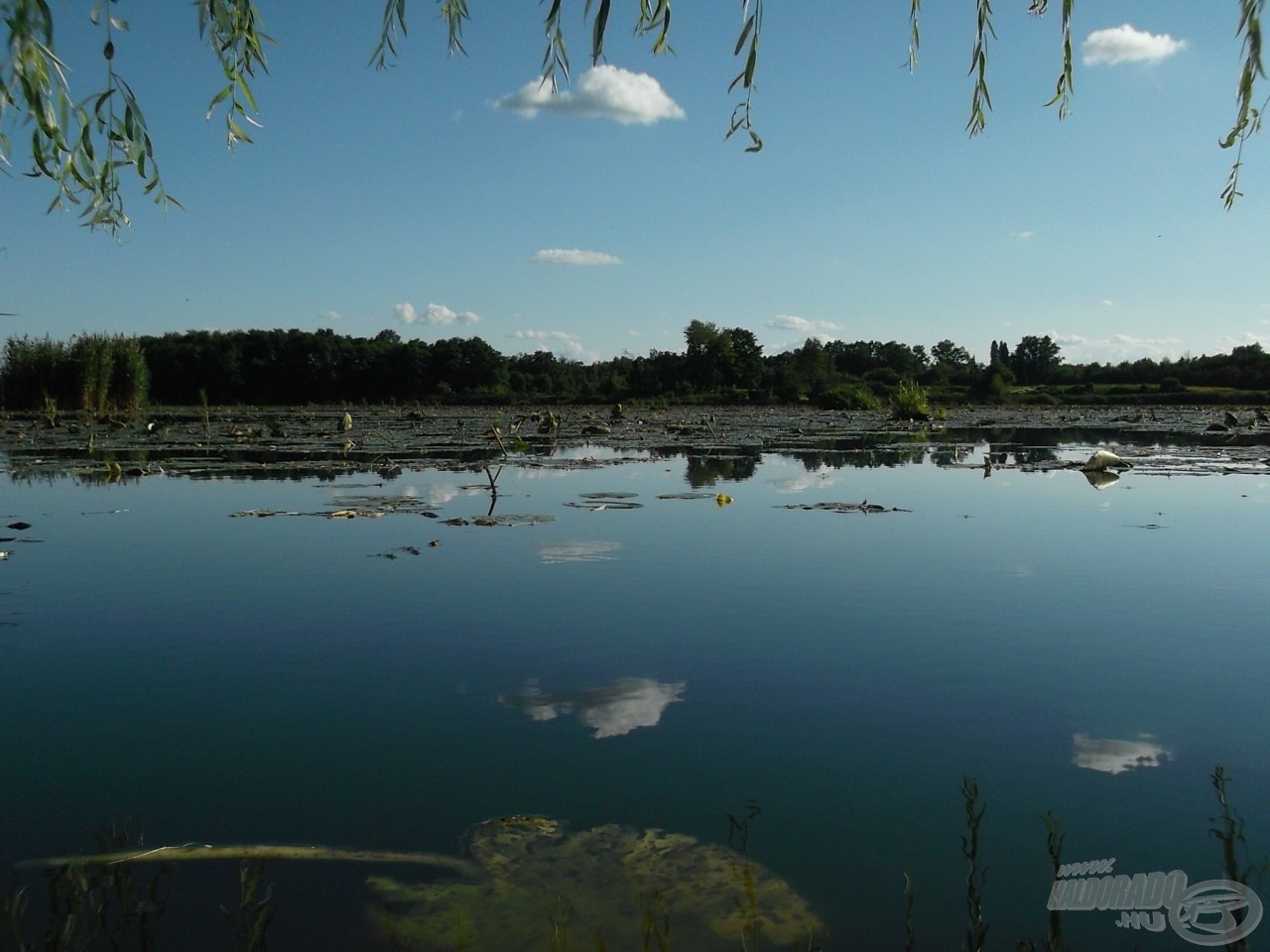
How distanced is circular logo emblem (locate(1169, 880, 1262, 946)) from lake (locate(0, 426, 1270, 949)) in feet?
0.14

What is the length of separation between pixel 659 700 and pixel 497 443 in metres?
13.2

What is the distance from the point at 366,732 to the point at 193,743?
1.46 feet

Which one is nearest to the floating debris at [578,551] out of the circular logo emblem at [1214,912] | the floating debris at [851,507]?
the floating debris at [851,507]

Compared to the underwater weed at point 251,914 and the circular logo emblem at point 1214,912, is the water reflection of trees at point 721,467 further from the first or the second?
the underwater weed at point 251,914

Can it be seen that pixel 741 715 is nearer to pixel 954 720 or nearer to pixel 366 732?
pixel 954 720

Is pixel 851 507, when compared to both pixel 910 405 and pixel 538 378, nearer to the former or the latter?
pixel 910 405

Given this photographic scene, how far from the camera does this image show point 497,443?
52.6 ft

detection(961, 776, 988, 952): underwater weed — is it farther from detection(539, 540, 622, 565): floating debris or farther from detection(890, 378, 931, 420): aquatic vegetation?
detection(890, 378, 931, 420): aquatic vegetation

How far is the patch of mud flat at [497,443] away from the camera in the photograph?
11336 millimetres

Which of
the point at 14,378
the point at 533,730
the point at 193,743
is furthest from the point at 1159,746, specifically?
the point at 14,378

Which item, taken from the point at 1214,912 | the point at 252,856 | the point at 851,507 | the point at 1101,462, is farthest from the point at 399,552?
the point at 1101,462

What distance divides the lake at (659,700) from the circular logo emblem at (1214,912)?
4cm

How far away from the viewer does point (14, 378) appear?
29.0 metres

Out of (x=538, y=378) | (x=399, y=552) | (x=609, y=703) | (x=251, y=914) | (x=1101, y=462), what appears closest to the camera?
Answer: (x=251, y=914)
